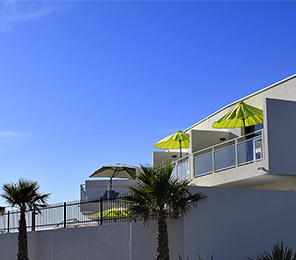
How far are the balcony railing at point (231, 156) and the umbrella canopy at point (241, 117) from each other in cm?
91

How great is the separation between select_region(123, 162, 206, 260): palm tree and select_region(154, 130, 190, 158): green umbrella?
922 cm

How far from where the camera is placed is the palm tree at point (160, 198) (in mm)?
13352

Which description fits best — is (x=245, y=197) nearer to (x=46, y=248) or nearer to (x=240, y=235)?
(x=240, y=235)

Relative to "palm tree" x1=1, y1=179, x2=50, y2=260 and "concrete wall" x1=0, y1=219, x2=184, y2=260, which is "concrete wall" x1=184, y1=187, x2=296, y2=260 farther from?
"palm tree" x1=1, y1=179, x2=50, y2=260

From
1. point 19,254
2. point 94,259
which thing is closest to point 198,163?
point 94,259

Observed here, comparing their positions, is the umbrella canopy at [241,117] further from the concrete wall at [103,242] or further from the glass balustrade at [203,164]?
the concrete wall at [103,242]

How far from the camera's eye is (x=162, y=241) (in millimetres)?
13289

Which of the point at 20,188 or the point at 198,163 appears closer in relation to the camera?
the point at 198,163

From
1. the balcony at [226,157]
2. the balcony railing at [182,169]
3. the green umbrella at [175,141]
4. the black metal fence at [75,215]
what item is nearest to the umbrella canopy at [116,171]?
the green umbrella at [175,141]

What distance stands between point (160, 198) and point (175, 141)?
10.8m

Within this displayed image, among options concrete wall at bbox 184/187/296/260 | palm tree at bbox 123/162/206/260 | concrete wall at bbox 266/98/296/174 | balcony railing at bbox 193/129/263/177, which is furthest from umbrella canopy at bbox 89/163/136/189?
palm tree at bbox 123/162/206/260

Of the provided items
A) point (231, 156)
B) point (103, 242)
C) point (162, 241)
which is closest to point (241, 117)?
point (231, 156)

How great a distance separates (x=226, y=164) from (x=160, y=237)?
5.41 meters

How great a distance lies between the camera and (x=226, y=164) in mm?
17656
